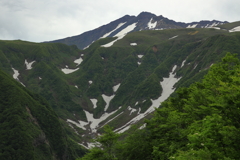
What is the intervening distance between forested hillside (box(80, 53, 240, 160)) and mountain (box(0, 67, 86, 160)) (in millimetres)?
56498

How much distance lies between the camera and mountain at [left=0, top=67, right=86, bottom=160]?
→ 7994 centimetres

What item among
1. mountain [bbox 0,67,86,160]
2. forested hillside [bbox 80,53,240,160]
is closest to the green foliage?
forested hillside [bbox 80,53,240,160]

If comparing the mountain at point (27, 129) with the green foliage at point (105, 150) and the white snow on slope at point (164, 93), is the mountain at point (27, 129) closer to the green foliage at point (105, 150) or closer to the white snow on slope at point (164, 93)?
the white snow on slope at point (164, 93)

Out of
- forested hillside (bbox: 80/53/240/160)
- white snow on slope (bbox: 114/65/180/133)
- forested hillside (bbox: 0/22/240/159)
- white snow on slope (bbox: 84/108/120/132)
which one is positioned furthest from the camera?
white snow on slope (bbox: 84/108/120/132)

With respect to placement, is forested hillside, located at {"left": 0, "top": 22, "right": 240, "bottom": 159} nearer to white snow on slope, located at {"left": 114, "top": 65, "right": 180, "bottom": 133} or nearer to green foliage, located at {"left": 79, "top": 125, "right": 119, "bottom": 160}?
white snow on slope, located at {"left": 114, "top": 65, "right": 180, "bottom": 133}

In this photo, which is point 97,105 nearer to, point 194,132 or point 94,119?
point 94,119

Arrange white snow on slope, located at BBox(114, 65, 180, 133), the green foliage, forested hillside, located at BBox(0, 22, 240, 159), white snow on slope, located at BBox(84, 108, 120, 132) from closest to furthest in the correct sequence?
the green foliage, forested hillside, located at BBox(0, 22, 240, 159), white snow on slope, located at BBox(114, 65, 180, 133), white snow on slope, located at BBox(84, 108, 120, 132)

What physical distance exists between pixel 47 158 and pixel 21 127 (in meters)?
15.7

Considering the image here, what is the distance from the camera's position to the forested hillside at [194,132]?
17375 mm

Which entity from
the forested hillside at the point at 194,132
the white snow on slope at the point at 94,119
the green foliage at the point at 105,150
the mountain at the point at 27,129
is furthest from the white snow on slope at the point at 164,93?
the green foliage at the point at 105,150

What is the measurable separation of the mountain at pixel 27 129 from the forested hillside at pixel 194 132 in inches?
A: 2224

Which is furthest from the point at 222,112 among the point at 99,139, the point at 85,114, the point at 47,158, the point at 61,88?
the point at 61,88

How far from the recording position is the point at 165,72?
186 m

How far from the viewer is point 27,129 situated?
88.6 m
